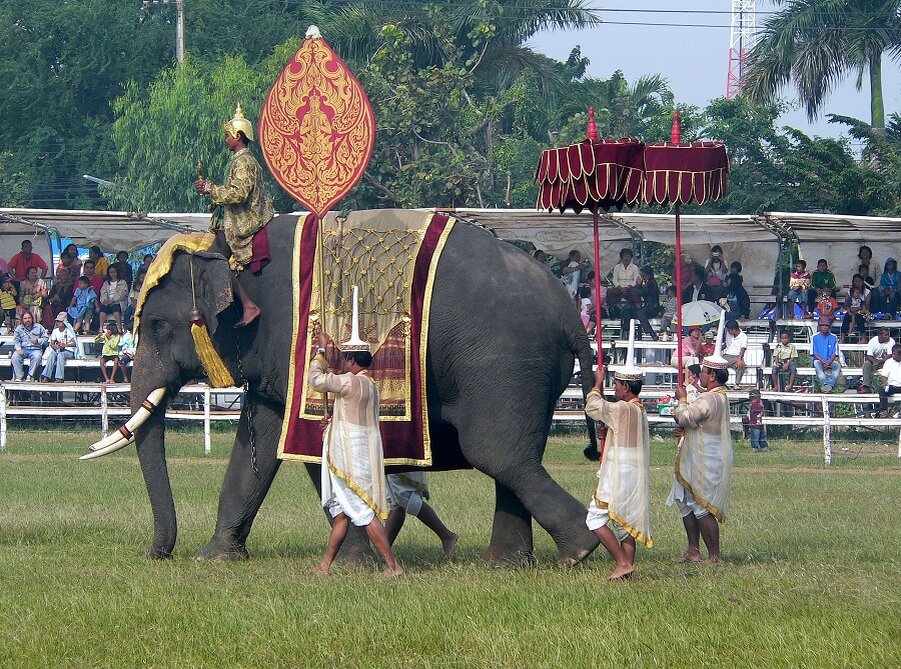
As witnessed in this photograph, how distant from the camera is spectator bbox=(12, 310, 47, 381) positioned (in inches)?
921

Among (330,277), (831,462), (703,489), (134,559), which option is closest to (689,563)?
(703,489)

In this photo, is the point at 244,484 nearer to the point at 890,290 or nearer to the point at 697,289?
the point at 697,289

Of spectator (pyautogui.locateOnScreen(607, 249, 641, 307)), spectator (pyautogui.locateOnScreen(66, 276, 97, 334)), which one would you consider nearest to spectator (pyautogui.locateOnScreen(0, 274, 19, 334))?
spectator (pyautogui.locateOnScreen(66, 276, 97, 334))

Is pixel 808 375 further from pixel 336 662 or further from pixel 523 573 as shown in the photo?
pixel 336 662

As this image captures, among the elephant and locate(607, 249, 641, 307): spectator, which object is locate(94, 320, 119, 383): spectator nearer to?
locate(607, 249, 641, 307): spectator

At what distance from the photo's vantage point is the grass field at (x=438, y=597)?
737cm

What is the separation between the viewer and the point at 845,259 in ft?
81.8

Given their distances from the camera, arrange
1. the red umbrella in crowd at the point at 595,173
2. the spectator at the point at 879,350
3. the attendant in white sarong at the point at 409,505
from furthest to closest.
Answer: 1. the spectator at the point at 879,350
2. the attendant in white sarong at the point at 409,505
3. the red umbrella in crowd at the point at 595,173

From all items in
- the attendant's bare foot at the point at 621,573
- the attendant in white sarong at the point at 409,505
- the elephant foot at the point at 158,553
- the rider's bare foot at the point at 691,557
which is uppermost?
the attendant in white sarong at the point at 409,505

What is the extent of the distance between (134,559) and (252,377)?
5.21 ft

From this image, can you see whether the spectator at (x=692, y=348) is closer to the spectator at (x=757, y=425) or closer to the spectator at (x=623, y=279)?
the spectator at (x=757, y=425)

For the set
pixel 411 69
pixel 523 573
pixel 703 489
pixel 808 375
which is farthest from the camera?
pixel 411 69

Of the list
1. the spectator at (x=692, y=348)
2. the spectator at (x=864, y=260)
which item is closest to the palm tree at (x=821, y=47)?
the spectator at (x=864, y=260)

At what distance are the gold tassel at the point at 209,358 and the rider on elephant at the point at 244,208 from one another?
275 millimetres
